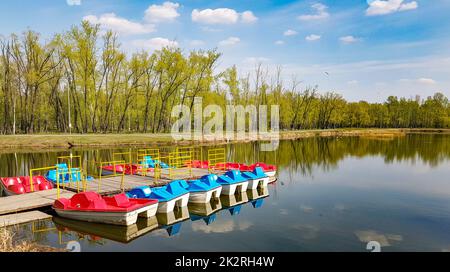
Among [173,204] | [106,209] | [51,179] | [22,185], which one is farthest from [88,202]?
[51,179]

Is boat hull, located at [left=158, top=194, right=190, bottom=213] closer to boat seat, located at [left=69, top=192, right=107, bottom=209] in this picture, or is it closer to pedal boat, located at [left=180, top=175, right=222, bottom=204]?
pedal boat, located at [left=180, top=175, right=222, bottom=204]

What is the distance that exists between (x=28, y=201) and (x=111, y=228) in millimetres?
5535

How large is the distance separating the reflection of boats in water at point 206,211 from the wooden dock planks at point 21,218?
684cm

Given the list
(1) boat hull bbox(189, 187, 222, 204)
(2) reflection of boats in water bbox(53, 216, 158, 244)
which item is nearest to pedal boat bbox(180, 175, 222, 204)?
(1) boat hull bbox(189, 187, 222, 204)

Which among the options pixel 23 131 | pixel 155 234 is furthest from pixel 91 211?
pixel 23 131

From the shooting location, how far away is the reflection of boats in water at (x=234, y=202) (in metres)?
18.0

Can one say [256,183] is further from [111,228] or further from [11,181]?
[11,181]

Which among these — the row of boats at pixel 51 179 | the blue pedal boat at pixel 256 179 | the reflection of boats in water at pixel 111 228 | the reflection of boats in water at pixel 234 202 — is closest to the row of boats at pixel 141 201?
the reflection of boats in water at pixel 111 228

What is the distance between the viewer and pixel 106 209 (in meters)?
14.2

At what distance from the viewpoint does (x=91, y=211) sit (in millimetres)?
14477
